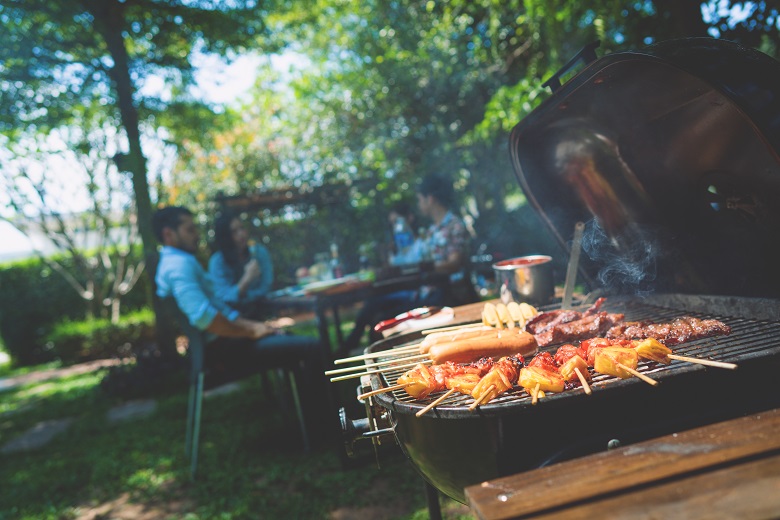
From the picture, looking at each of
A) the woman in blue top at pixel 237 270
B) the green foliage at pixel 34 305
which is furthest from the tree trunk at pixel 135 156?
the green foliage at pixel 34 305

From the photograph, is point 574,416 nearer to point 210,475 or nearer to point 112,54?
point 210,475

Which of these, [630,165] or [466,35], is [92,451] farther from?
[466,35]

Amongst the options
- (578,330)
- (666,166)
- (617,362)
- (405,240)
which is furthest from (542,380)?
(405,240)

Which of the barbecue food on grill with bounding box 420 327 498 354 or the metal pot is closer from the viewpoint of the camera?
the barbecue food on grill with bounding box 420 327 498 354

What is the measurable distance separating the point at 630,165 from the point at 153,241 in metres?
7.57

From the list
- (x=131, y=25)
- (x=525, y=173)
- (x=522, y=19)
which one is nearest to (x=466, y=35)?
(x=522, y=19)

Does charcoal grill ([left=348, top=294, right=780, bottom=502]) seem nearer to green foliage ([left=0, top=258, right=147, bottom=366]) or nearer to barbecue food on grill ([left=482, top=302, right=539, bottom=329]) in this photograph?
barbecue food on grill ([left=482, top=302, right=539, bottom=329])

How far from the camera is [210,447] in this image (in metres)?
4.66

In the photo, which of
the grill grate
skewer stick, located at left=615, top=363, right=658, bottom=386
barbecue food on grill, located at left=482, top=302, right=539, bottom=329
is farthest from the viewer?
barbecue food on grill, located at left=482, top=302, right=539, bottom=329

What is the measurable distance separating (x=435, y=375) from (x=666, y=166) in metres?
1.71

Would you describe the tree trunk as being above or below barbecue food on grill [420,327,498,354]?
above

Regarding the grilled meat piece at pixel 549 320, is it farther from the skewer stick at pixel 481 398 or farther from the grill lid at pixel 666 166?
the skewer stick at pixel 481 398

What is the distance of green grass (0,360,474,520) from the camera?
3400mm

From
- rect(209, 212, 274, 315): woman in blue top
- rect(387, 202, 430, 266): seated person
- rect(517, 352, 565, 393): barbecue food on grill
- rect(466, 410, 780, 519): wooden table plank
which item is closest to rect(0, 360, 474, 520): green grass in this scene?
rect(209, 212, 274, 315): woman in blue top
